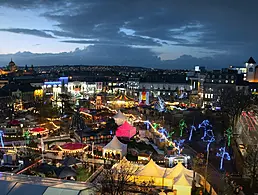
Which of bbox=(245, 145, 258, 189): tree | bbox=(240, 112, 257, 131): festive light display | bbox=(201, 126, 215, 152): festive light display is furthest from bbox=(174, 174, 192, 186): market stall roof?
bbox=(201, 126, 215, 152): festive light display

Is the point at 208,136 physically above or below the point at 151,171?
below

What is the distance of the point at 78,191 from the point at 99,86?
216 feet

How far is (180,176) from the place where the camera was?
12.1 metres

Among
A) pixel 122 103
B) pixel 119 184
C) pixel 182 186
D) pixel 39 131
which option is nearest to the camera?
pixel 119 184

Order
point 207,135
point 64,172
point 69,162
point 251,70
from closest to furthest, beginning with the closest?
point 64,172, point 69,162, point 207,135, point 251,70

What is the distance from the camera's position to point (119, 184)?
31.5ft

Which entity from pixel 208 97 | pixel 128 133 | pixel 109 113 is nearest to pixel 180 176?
pixel 128 133

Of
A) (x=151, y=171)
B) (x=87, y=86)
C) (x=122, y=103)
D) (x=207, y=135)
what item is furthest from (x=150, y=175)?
(x=87, y=86)

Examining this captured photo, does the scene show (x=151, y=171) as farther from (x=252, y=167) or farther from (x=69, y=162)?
(x=252, y=167)

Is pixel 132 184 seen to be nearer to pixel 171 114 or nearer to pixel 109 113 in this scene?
pixel 109 113

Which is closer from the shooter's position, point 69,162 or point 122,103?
point 69,162

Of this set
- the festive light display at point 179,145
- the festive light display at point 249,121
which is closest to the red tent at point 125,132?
the festive light display at point 179,145

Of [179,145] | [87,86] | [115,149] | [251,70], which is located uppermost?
[251,70]

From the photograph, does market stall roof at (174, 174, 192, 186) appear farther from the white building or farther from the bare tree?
the white building
